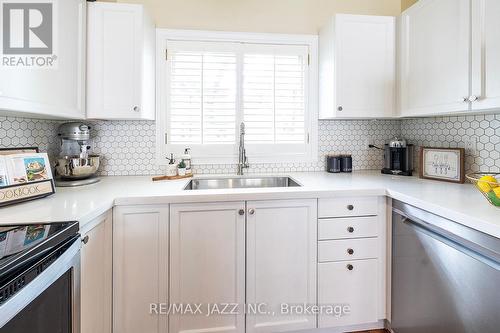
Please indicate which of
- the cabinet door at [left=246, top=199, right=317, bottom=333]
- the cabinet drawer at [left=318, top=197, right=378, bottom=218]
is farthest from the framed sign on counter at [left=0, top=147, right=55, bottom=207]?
the cabinet drawer at [left=318, top=197, right=378, bottom=218]

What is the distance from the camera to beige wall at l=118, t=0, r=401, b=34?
6.66 ft

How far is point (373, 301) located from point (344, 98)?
140cm

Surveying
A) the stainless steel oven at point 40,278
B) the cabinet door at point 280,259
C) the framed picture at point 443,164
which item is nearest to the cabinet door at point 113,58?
the stainless steel oven at point 40,278

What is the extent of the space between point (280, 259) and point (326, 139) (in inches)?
47.1

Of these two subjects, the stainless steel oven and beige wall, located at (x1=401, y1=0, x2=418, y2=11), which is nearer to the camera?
the stainless steel oven

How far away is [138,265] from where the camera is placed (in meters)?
1.38

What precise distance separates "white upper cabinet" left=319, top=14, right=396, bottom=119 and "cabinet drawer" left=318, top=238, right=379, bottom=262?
36.5 inches

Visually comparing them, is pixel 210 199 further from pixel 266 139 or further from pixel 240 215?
pixel 266 139

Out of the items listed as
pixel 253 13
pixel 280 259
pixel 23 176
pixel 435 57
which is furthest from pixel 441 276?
pixel 253 13

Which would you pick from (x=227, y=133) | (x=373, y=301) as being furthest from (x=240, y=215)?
(x=373, y=301)

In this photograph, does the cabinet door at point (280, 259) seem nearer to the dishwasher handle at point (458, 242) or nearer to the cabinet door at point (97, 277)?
the dishwasher handle at point (458, 242)

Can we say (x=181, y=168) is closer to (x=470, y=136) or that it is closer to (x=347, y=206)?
(x=347, y=206)

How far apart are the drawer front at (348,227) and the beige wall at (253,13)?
1.62m

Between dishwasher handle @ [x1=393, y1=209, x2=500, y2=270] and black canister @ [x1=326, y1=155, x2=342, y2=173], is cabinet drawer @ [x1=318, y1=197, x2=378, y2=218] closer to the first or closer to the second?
dishwasher handle @ [x1=393, y1=209, x2=500, y2=270]
